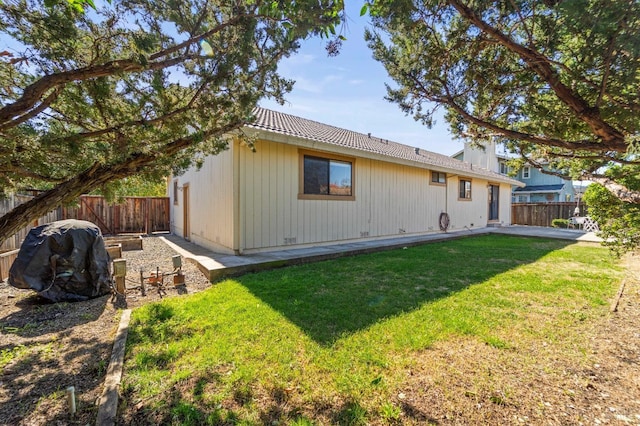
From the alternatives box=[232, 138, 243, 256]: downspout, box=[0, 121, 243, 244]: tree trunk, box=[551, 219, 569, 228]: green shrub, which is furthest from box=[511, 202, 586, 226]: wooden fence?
box=[0, 121, 243, 244]: tree trunk

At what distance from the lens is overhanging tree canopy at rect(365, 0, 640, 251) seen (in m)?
2.02

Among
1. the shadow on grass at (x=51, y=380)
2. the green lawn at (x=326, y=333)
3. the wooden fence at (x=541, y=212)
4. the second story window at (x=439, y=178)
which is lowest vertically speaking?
the shadow on grass at (x=51, y=380)

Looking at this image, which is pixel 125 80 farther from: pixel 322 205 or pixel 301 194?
pixel 322 205

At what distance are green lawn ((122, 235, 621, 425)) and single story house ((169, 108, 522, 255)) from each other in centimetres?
164

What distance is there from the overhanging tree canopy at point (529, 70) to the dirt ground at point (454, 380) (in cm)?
174

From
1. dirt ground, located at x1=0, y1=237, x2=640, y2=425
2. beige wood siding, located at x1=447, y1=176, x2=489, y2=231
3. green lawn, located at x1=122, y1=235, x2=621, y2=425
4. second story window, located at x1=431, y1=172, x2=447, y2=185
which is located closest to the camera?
dirt ground, located at x1=0, y1=237, x2=640, y2=425

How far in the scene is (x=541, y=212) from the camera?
17312mm

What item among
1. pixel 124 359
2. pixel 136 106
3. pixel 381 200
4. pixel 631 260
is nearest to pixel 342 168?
pixel 381 200

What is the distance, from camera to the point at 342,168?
318 inches

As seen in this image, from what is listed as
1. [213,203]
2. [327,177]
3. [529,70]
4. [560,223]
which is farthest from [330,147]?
[560,223]

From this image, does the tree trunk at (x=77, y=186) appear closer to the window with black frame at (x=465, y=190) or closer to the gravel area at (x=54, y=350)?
the gravel area at (x=54, y=350)

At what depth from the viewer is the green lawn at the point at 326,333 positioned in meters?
1.98

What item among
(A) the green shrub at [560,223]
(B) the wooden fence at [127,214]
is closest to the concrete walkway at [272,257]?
(B) the wooden fence at [127,214]

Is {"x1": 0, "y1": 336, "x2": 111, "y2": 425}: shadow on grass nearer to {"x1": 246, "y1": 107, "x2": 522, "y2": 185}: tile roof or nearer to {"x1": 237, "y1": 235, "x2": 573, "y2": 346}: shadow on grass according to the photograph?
{"x1": 237, "y1": 235, "x2": 573, "y2": 346}: shadow on grass
